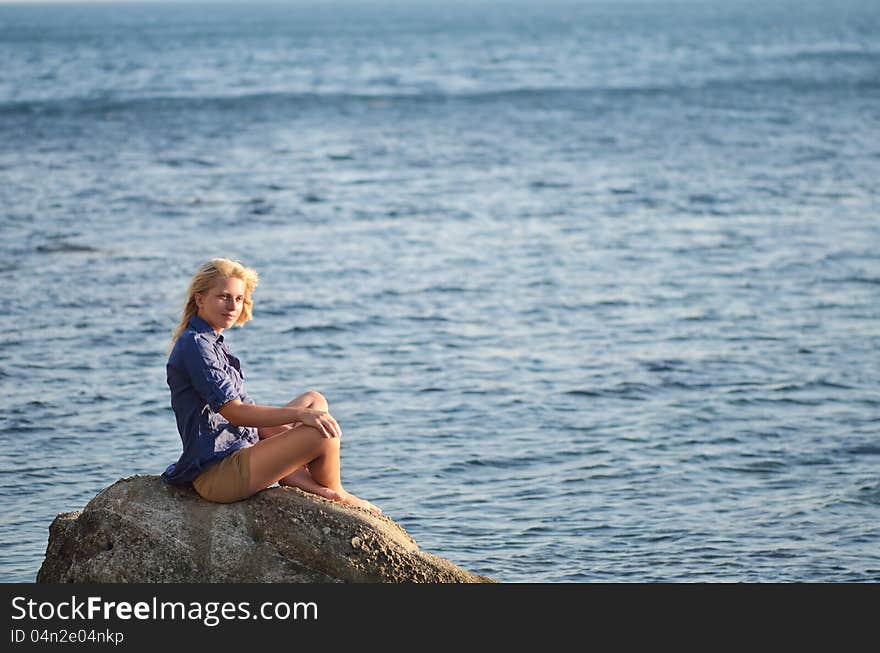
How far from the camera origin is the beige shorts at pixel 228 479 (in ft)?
25.3

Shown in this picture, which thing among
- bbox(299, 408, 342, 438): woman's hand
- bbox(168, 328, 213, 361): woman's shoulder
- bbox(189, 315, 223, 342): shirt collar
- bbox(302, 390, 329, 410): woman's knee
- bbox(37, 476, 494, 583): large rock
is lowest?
bbox(37, 476, 494, 583): large rock

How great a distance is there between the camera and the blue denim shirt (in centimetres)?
776

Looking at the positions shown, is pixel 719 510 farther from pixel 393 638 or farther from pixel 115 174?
pixel 115 174

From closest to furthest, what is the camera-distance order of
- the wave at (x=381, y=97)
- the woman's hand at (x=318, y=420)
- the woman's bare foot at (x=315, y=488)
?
the woman's hand at (x=318, y=420) → the woman's bare foot at (x=315, y=488) → the wave at (x=381, y=97)

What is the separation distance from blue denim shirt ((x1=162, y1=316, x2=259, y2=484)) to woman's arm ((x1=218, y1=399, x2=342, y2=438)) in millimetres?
69

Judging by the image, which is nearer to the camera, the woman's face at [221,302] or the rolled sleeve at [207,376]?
the rolled sleeve at [207,376]

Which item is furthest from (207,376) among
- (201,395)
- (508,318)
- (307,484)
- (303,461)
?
(508,318)

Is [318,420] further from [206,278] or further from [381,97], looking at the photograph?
[381,97]

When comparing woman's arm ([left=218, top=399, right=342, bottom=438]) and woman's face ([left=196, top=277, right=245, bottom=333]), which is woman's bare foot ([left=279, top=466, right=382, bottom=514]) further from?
woman's face ([left=196, top=277, right=245, bottom=333])

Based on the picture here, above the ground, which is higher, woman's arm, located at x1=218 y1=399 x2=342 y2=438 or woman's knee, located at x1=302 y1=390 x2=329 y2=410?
woman's knee, located at x1=302 y1=390 x2=329 y2=410

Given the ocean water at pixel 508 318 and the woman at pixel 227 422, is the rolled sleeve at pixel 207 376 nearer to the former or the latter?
the woman at pixel 227 422

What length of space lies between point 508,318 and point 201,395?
10.8m

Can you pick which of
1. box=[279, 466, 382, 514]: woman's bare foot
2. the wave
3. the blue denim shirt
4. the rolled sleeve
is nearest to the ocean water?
box=[279, 466, 382, 514]: woman's bare foot

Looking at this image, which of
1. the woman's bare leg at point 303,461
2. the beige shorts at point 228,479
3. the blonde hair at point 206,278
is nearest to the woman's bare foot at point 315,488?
the woman's bare leg at point 303,461
